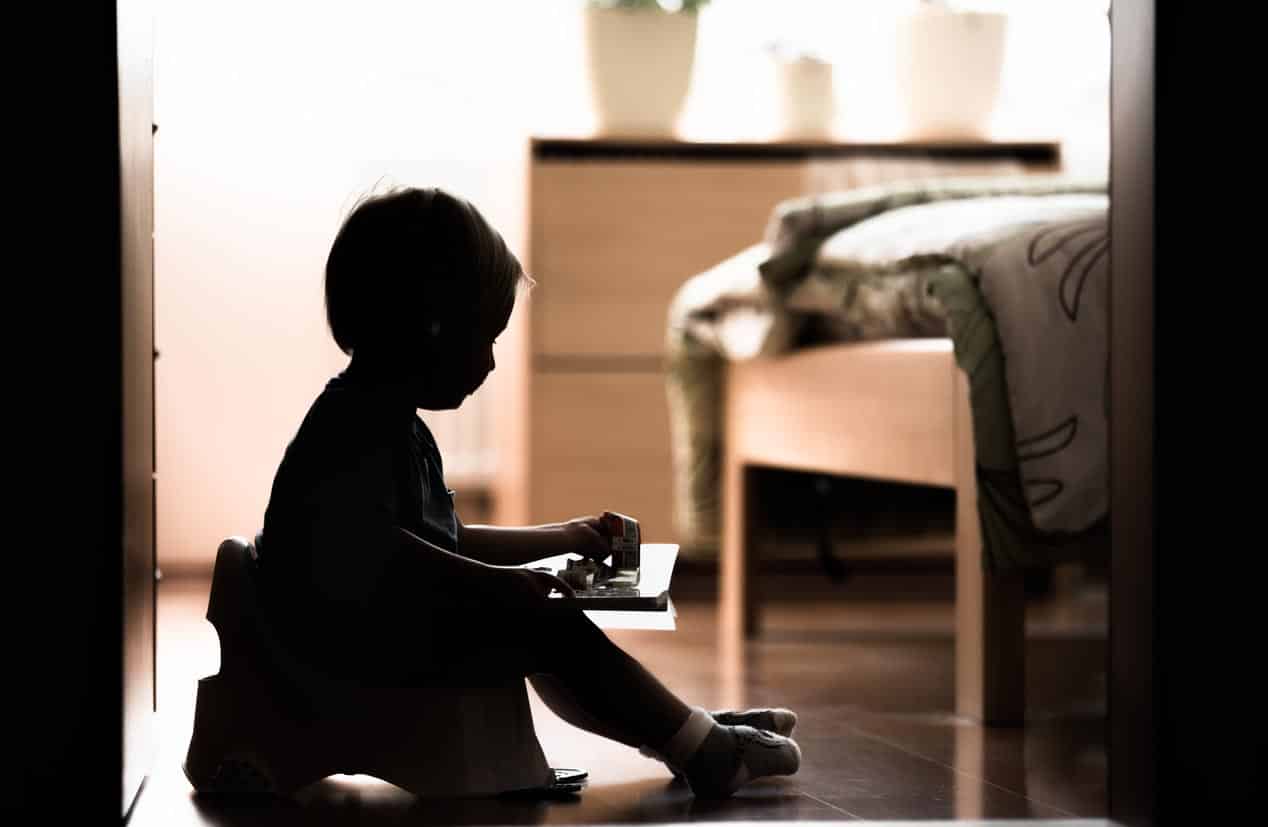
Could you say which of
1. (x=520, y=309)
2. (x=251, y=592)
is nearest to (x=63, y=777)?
(x=251, y=592)

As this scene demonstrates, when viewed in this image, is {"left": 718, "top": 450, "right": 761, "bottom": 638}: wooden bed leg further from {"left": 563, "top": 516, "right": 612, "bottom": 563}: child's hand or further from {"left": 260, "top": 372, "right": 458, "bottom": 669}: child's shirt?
{"left": 260, "top": 372, "right": 458, "bottom": 669}: child's shirt

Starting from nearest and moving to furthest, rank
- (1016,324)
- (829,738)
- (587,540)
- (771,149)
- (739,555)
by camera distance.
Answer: (587,540) < (829,738) < (1016,324) < (739,555) < (771,149)

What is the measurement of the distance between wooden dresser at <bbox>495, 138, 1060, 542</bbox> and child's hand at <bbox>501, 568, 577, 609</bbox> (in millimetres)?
1752

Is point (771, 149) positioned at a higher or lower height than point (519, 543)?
higher

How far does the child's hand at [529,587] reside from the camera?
3.96 ft

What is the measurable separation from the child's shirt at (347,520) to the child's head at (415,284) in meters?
0.04

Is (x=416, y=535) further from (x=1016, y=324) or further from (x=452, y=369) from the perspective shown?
(x=1016, y=324)

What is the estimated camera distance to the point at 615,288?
305cm

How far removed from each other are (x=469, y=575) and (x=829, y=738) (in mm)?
528

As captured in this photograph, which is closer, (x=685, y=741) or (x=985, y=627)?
(x=685, y=741)

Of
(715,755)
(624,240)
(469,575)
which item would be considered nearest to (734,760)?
(715,755)

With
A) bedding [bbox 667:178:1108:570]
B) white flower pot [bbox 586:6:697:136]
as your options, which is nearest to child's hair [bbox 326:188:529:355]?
bedding [bbox 667:178:1108:570]

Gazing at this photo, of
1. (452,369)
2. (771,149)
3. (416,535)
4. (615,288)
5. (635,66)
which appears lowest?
(416,535)

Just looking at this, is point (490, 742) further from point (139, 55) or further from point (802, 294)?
point (802, 294)
